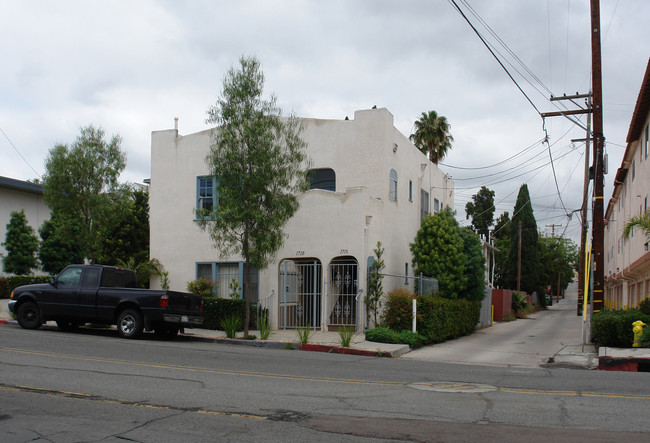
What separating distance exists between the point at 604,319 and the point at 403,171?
9.42m

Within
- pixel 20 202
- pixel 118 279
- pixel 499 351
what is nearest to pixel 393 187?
pixel 499 351

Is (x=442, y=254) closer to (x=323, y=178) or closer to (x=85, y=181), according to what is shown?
(x=323, y=178)

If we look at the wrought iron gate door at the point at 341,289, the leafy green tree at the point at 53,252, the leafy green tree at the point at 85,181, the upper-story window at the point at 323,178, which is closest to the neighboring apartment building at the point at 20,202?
the leafy green tree at the point at 53,252

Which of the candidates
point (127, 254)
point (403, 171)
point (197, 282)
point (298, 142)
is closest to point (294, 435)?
point (298, 142)

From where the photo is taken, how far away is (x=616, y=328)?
1739 cm

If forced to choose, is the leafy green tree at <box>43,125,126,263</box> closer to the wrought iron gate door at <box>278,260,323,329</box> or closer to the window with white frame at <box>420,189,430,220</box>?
the wrought iron gate door at <box>278,260,323,329</box>

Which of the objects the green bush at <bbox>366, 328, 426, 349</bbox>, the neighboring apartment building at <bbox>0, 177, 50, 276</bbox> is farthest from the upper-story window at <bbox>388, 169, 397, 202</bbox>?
the neighboring apartment building at <bbox>0, 177, 50, 276</bbox>

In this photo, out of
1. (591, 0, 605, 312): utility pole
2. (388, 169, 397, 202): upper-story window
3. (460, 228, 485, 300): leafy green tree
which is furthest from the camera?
(460, 228, 485, 300): leafy green tree

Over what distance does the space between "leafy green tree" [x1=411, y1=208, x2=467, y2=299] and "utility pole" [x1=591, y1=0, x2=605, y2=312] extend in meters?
4.89

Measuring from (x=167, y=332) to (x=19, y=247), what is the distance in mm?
18029

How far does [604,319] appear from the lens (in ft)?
57.6

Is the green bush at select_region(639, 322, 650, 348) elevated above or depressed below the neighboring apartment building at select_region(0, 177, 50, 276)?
below

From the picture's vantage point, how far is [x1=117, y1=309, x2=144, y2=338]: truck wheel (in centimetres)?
1706

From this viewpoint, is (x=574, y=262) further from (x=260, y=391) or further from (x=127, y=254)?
(x=260, y=391)
